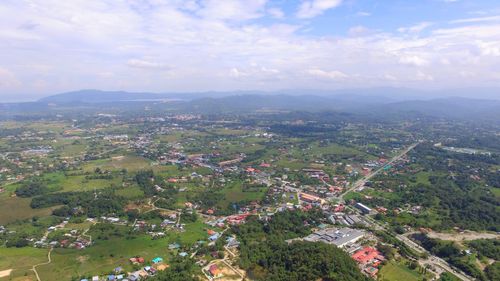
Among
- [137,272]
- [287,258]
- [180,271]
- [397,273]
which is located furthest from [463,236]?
[137,272]

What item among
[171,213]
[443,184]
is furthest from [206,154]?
[443,184]

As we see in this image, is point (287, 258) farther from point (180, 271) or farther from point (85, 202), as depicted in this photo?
point (85, 202)

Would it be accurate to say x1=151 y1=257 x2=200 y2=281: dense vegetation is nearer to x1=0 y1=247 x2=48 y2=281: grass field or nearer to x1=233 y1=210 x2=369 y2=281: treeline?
x1=233 y1=210 x2=369 y2=281: treeline

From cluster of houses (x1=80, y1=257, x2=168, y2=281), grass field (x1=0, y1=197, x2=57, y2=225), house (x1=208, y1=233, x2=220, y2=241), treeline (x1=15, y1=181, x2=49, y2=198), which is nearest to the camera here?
cluster of houses (x1=80, y1=257, x2=168, y2=281)

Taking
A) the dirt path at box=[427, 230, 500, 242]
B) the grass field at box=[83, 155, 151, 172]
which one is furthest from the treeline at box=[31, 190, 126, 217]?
the dirt path at box=[427, 230, 500, 242]

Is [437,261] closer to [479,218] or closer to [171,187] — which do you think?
[479,218]

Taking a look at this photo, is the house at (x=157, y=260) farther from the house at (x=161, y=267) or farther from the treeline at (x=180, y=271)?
the treeline at (x=180, y=271)
